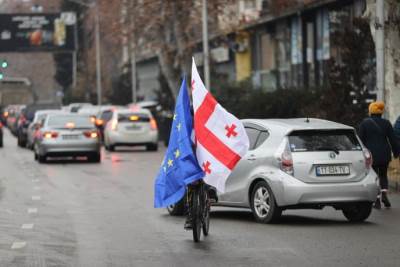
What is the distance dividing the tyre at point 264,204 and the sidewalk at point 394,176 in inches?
240

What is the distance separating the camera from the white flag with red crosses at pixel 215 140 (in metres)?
14.1

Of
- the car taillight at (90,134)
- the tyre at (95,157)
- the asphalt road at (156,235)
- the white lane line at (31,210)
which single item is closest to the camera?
the asphalt road at (156,235)

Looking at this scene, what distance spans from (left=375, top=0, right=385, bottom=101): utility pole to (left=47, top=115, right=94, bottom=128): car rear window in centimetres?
1219

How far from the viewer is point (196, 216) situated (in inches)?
552

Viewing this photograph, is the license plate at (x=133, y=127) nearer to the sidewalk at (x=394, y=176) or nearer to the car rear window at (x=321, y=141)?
the sidewalk at (x=394, y=176)

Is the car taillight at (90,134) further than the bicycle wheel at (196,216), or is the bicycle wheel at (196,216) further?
the car taillight at (90,134)

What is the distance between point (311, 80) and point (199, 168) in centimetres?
3307

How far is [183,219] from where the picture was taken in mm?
16984

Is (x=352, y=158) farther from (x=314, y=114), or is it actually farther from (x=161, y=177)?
(x=314, y=114)

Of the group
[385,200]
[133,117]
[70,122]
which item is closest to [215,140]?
[385,200]

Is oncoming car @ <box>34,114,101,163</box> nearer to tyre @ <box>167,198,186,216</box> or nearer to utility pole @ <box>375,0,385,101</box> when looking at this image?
utility pole @ <box>375,0,385,101</box>

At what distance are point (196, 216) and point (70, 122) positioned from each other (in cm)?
2140

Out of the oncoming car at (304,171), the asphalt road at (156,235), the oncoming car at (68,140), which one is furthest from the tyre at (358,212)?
the oncoming car at (68,140)

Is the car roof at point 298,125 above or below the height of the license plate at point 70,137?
above
